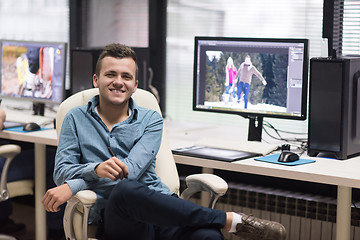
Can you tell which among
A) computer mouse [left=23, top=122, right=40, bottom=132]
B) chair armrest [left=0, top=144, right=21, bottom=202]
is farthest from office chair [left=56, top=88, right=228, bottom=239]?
computer mouse [left=23, top=122, right=40, bottom=132]

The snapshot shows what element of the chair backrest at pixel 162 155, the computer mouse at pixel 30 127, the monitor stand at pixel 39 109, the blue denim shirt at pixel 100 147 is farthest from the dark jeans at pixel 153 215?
the monitor stand at pixel 39 109

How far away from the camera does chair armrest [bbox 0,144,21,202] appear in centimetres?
291

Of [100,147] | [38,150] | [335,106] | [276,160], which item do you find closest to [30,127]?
[38,150]

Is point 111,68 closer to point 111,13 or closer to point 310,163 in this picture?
point 310,163

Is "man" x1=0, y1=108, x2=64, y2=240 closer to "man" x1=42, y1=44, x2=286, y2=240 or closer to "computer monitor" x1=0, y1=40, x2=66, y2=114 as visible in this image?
"computer monitor" x1=0, y1=40, x2=66, y2=114

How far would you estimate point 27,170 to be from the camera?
3229 millimetres

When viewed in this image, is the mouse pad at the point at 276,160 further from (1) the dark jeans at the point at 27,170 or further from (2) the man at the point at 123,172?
(1) the dark jeans at the point at 27,170

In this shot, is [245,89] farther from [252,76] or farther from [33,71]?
[33,71]

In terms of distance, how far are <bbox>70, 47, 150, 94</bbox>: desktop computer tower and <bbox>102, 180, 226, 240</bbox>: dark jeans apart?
140 centimetres

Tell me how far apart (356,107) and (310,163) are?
33 cm

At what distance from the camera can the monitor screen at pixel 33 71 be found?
360cm

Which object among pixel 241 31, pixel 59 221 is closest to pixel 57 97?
pixel 59 221

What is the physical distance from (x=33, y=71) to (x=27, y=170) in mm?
731

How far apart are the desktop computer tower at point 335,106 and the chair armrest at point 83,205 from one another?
1.07 m
